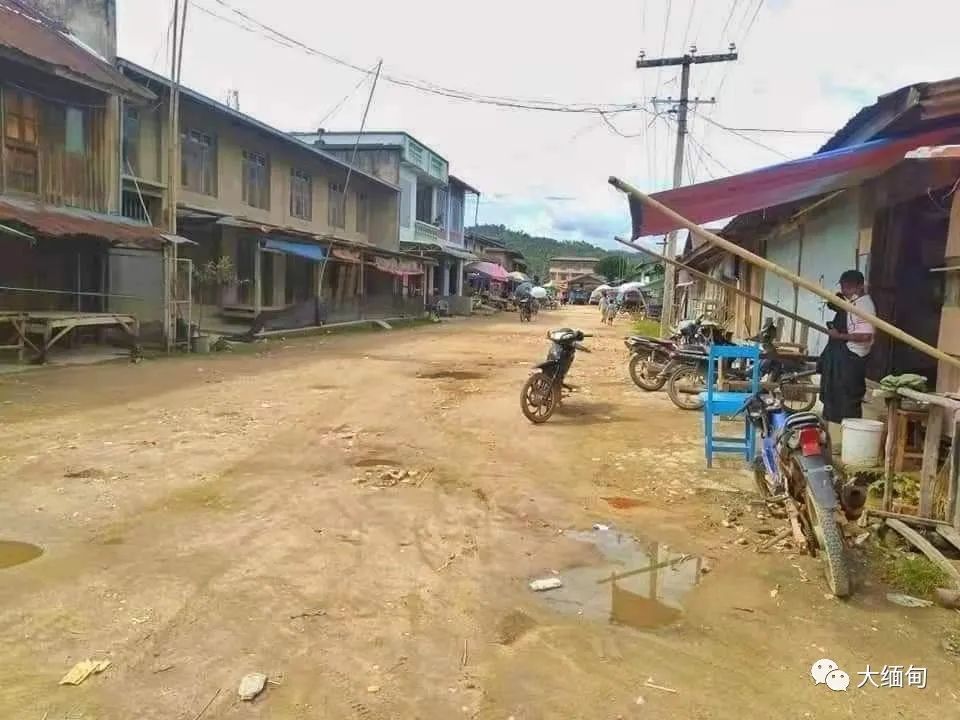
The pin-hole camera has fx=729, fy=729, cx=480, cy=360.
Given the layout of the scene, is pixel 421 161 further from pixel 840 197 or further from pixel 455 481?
pixel 455 481

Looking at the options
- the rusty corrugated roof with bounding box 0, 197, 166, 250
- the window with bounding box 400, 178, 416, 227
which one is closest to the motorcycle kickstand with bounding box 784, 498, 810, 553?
the rusty corrugated roof with bounding box 0, 197, 166, 250

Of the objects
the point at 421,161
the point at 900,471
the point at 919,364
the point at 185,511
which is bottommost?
the point at 185,511

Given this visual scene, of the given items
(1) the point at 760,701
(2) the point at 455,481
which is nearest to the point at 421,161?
(2) the point at 455,481

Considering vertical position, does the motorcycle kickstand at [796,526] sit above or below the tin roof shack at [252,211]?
below

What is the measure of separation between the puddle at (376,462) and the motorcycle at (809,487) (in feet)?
10.4

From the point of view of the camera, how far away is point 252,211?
2169 cm

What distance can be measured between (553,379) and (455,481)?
10.5 ft

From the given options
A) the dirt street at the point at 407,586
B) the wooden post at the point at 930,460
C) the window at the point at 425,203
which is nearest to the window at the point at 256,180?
the window at the point at 425,203

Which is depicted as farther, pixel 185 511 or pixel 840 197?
pixel 840 197

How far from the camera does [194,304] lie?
1928 centimetres

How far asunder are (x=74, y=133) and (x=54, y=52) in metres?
1.72

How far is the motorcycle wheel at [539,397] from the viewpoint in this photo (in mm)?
8805

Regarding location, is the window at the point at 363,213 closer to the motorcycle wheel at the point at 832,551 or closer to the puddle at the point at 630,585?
the puddle at the point at 630,585

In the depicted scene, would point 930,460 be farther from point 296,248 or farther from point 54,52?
point 296,248
